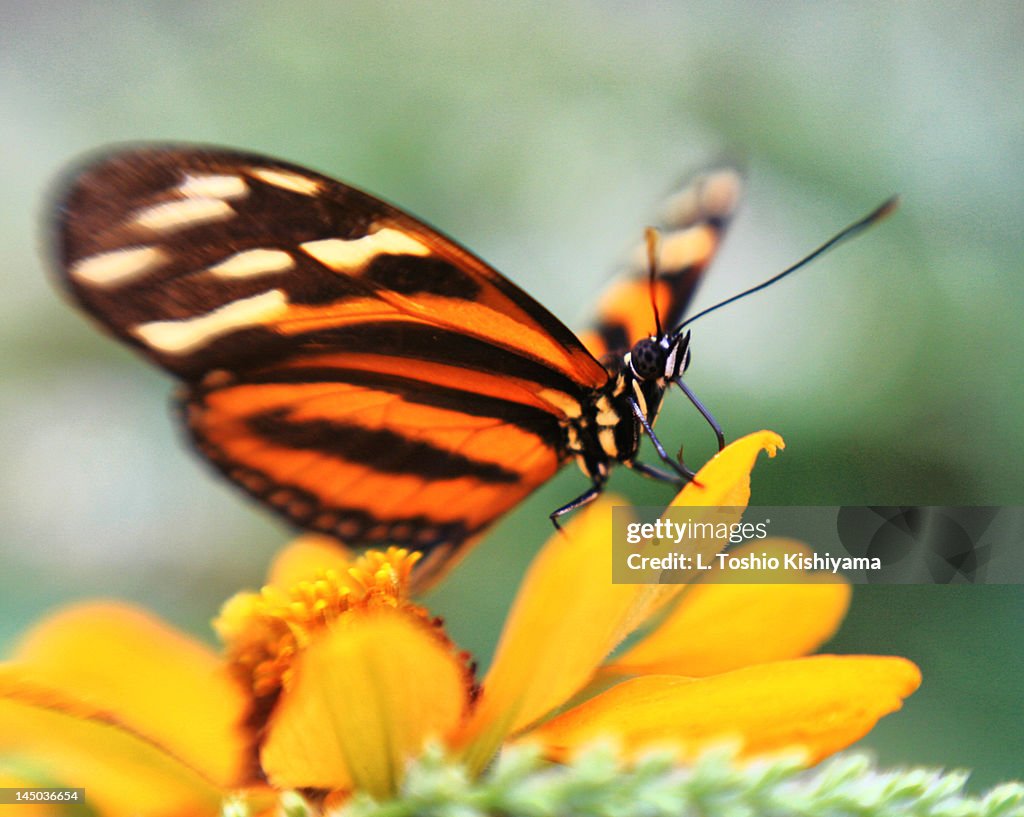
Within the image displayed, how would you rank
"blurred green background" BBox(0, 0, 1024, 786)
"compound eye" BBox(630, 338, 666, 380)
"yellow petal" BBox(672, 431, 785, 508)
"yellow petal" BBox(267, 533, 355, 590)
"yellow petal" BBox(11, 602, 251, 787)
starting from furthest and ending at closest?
1. "blurred green background" BBox(0, 0, 1024, 786)
2. "compound eye" BBox(630, 338, 666, 380)
3. "yellow petal" BBox(267, 533, 355, 590)
4. "yellow petal" BBox(11, 602, 251, 787)
5. "yellow petal" BBox(672, 431, 785, 508)

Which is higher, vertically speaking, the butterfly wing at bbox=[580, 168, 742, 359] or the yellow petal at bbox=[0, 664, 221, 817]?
the butterfly wing at bbox=[580, 168, 742, 359]

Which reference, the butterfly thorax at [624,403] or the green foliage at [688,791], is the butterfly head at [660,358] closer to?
the butterfly thorax at [624,403]

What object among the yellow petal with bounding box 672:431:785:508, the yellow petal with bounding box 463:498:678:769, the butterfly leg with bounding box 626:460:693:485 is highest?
the butterfly leg with bounding box 626:460:693:485

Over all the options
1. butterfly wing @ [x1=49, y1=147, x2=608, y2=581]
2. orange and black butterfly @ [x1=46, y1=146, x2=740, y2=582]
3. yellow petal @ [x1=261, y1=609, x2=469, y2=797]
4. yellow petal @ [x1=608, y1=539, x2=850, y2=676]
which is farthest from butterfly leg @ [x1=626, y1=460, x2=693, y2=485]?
yellow petal @ [x1=261, y1=609, x2=469, y2=797]

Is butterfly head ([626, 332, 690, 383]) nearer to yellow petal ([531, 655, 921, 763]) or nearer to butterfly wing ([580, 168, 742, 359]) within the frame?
butterfly wing ([580, 168, 742, 359])

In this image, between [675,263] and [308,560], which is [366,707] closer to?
[308,560]

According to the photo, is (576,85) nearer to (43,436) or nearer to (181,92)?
(181,92)

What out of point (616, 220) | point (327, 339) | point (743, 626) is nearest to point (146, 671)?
point (327, 339)
